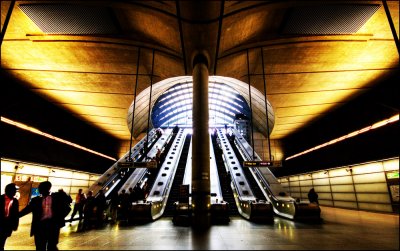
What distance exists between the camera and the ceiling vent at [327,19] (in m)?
8.05

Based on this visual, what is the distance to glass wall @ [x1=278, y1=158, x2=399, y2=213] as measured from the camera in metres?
11.2

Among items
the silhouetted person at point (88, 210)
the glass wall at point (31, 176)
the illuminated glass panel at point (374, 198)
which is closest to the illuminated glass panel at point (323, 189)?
the illuminated glass panel at point (374, 198)

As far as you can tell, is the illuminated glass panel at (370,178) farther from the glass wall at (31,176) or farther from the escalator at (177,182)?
the glass wall at (31,176)

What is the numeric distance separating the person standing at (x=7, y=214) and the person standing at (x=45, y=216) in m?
0.37

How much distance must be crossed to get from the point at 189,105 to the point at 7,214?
36.3 metres

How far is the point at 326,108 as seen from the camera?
637 inches

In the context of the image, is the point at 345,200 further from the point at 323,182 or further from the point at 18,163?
the point at 18,163

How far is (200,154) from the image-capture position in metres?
8.16

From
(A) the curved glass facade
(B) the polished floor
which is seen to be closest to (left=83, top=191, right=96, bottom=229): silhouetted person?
(B) the polished floor

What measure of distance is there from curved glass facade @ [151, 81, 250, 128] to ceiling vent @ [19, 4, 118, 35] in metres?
18.9

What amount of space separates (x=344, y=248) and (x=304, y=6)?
7.84 meters

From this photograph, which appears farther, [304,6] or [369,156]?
[369,156]

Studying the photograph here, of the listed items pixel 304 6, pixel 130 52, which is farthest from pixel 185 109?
pixel 304 6

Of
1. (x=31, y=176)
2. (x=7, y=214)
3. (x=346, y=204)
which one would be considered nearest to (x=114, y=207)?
(x=7, y=214)
